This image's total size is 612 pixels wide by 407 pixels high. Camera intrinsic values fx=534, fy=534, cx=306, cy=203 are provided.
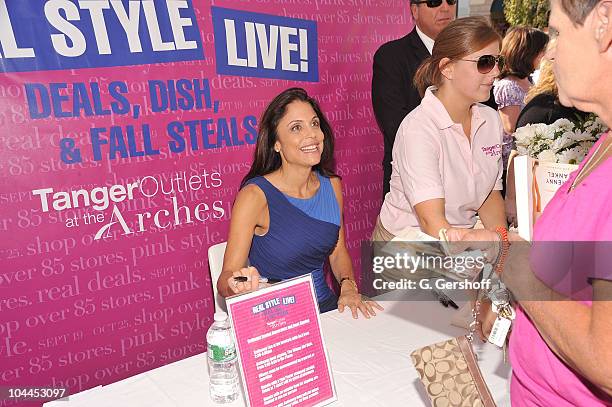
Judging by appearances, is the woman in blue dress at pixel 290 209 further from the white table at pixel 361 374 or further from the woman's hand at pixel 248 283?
the woman's hand at pixel 248 283

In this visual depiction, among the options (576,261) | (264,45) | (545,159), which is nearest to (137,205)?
(264,45)

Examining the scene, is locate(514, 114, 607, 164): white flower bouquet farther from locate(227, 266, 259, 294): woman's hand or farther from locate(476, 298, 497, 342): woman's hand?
locate(227, 266, 259, 294): woman's hand

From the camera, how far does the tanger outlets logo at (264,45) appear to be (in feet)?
9.36

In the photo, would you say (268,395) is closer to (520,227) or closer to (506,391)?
(506,391)

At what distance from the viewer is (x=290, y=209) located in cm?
233

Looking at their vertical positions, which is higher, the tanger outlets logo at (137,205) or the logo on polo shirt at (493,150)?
the logo on polo shirt at (493,150)

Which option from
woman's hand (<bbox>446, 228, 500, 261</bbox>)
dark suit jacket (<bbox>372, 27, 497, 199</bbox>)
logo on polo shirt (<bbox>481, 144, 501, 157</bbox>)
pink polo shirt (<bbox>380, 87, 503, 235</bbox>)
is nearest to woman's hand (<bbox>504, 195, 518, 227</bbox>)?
pink polo shirt (<bbox>380, 87, 503, 235</bbox>)

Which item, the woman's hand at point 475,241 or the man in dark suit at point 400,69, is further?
the man in dark suit at point 400,69

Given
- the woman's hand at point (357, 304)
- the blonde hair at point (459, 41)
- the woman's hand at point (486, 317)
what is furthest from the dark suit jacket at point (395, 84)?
the woman's hand at point (486, 317)

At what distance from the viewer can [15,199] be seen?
7.80 ft

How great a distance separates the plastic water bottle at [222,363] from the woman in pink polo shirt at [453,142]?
34.7 inches

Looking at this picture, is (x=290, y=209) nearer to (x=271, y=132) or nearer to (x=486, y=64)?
(x=271, y=132)

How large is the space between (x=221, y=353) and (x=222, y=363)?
26mm

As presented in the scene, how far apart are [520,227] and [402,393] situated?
54cm
